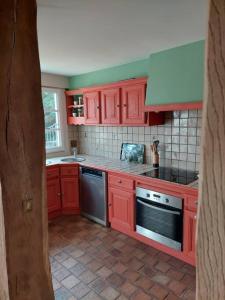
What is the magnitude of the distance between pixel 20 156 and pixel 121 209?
2.30 meters

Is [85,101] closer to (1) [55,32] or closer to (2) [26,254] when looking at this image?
(1) [55,32]

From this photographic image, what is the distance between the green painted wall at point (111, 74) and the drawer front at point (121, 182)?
144 cm

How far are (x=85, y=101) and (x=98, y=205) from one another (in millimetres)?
1674

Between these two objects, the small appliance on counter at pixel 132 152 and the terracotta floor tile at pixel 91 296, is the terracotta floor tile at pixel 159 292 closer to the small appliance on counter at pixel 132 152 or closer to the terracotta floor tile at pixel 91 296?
the terracotta floor tile at pixel 91 296

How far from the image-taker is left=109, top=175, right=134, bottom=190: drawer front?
8.88 feet

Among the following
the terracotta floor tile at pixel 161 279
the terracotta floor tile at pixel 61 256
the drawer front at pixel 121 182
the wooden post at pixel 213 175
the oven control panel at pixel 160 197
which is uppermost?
the wooden post at pixel 213 175

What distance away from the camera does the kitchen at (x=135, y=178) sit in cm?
213

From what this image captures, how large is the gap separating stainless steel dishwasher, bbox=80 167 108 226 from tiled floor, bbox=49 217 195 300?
0.30 m

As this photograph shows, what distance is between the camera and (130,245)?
8.73ft

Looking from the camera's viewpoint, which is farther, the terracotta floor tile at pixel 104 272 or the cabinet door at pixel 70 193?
the cabinet door at pixel 70 193

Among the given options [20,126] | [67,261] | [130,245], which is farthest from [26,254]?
[130,245]

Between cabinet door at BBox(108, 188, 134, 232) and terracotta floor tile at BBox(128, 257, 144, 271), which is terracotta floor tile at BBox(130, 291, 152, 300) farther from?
cabinet door at BBox(108, 188, 134, 232)

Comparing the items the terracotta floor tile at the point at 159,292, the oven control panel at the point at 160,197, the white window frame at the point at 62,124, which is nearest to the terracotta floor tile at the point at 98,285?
the terracotta floor tile at the point at 159,292

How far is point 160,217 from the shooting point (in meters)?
2.42
